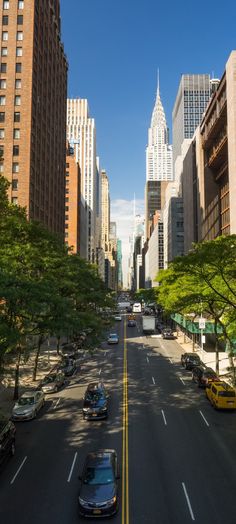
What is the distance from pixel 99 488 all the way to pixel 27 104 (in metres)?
64.7

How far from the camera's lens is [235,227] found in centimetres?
5775

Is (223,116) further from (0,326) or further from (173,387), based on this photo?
(0,326)

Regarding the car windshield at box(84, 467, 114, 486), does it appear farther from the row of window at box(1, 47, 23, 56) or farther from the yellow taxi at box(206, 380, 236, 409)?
the row of window at box(1, 47, 23, 56)

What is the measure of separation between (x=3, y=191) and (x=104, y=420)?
16.5 meters

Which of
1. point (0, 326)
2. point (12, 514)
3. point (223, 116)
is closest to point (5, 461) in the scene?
point (12, 514)

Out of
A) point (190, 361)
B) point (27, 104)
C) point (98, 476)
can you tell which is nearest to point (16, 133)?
point (27, 104)

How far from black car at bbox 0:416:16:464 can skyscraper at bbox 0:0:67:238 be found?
42.5 m

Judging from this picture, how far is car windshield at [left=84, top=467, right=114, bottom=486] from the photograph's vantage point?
14325mm

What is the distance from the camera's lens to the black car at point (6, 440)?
17734 millimetres

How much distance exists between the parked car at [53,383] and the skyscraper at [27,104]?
30.3 m

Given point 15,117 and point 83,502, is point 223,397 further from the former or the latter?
point 15,117

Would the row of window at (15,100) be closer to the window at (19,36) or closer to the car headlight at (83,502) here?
the window at (19,36)

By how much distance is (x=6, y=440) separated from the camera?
18391 mm

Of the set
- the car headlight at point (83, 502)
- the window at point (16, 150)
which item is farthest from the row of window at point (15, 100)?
the car headlight at point (83, 502)
